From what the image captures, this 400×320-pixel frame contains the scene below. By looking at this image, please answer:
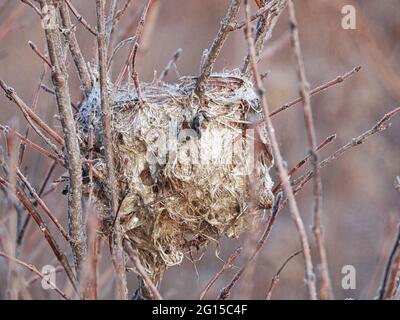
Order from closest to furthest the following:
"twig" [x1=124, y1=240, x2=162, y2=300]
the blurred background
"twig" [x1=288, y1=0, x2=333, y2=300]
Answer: "twig" [x1=288, y1=0, x2=333, y2=300]
"twig" [x1=124, y1=240, x2=162, y2=300]
the blurred background

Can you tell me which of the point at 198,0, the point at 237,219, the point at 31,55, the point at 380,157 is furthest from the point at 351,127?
the point at 237,219

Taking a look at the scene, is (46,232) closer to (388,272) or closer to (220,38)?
(220,38)

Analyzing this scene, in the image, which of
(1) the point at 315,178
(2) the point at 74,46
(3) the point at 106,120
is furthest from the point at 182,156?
(1) the point at 315,178

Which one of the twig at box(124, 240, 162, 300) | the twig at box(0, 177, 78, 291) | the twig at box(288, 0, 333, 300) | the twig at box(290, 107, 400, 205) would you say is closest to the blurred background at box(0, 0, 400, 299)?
the twig at box(290, 107, 400, 205)

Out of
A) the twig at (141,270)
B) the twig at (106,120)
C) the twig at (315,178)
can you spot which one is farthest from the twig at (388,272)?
the twig at (106,120)

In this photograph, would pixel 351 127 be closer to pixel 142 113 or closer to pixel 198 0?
pixel 198 0

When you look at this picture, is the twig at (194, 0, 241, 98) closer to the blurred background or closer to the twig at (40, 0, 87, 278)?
the twig at (40, 0, 87, 278)
